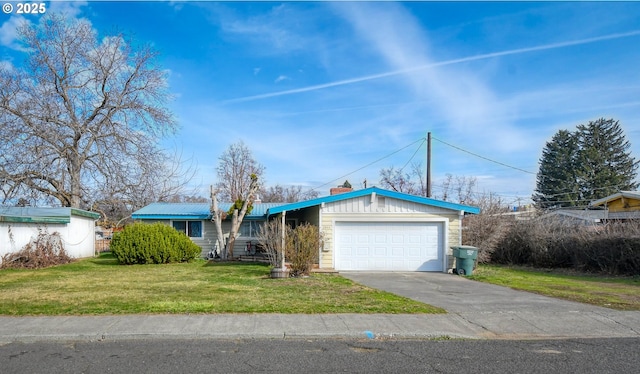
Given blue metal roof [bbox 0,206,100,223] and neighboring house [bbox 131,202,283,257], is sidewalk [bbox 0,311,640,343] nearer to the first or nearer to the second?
blue metal roof [bbox 0,206,100,223]

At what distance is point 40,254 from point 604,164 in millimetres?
53307

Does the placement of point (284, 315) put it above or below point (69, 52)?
below

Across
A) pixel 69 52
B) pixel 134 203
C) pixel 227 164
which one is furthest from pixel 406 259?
pixel 227 164

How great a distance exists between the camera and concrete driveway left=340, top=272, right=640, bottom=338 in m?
7.82

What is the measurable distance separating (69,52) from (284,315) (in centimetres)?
2601

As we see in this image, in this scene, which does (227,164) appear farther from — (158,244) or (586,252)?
(586,252)

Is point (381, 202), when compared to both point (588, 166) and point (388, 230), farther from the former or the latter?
point (588, 166)

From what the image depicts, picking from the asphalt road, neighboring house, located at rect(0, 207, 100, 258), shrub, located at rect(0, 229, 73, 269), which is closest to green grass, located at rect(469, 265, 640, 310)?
the asphalt road

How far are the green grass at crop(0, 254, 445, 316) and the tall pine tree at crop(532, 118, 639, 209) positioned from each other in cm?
4363

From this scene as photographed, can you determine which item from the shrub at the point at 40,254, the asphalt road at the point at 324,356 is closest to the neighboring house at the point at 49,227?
the shrub at the point at 40,254

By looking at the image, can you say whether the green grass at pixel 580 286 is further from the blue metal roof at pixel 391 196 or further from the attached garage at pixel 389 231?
the blue metal roof at pixel 391 196

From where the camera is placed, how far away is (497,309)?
31.2 ft

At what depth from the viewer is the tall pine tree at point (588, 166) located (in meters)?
50.1

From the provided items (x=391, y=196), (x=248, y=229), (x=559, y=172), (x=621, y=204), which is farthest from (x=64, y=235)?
(x=559, y=172)
